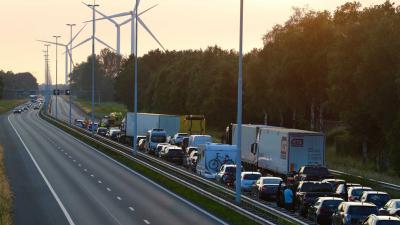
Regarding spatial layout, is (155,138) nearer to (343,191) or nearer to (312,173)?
(312,173)

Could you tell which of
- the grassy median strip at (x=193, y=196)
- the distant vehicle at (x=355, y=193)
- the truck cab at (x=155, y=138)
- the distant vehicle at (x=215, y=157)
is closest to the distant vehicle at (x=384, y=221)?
the grassy median strip at (x=193, y=196)

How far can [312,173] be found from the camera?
44.1 metres

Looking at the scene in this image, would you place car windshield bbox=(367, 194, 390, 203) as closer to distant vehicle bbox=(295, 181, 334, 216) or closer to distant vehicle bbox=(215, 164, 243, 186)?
distant vehicle bbox=(295, 181, 334, 216)

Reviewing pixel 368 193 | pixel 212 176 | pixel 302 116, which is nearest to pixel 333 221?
pixel 368 193

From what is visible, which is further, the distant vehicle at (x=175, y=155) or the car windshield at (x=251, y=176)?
the distant vehicle at (x=175, y=155)

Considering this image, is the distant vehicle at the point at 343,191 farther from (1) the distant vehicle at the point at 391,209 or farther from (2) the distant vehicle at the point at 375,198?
(1) the distant vehicle at the point at 391,209

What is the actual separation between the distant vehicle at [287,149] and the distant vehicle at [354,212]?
18.5 m

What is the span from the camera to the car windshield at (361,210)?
2769 centimetres

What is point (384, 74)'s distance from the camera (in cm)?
6519

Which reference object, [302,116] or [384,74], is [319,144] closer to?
[384,74]

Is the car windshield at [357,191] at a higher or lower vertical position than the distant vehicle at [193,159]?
higher

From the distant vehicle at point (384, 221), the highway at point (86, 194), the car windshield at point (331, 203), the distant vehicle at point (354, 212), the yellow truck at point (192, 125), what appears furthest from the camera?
the yellow truck at point (192, 125)

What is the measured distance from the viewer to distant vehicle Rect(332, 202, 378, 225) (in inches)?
1081

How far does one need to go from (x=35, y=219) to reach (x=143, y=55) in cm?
15704
